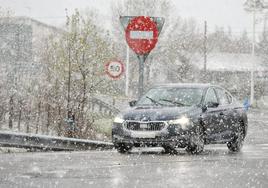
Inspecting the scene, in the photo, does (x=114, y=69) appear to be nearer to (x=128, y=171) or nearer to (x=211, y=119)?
(x=211, y=119)

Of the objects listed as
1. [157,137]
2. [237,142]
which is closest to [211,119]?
[237,142]

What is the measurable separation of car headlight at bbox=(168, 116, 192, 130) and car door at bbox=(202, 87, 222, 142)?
0.65 m

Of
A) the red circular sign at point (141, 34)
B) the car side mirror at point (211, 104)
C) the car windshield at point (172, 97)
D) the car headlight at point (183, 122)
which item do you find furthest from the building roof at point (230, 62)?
the car headlight at point (183, 122)

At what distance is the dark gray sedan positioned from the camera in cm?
1491

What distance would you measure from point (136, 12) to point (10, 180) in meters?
76.1

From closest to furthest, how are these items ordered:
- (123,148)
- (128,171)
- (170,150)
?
(128,171), (123,148), (170,150)

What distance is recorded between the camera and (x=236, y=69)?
115250 millimetres

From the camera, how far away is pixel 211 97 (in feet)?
54.9

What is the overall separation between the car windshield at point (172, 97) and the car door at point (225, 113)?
0.73 m

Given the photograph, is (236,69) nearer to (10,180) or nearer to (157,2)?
(157,2)

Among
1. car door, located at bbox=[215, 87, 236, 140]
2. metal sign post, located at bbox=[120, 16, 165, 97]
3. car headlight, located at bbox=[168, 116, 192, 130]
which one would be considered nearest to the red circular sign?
metal sign post, located at bbox=[120, 16, 165, 97]

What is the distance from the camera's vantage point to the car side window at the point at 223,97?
1709cm

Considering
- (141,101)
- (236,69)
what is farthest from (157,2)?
(141,101)

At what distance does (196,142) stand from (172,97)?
1.42 m
